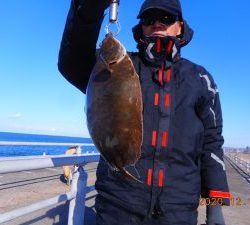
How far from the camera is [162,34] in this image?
2.65 metres

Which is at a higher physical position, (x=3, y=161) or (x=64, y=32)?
(x=64, y=32)

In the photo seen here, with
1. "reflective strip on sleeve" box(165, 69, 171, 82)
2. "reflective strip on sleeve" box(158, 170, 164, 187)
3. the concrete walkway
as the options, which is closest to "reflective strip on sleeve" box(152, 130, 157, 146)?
"reflective strip on sleeve" box(158, 170, 164, 187)

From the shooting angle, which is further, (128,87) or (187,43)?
(187,43)

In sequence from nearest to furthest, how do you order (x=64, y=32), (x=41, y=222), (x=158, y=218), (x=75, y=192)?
(x=64, y=32), (x=158, y=218), (x=75, y=192), (x=41, y=222)

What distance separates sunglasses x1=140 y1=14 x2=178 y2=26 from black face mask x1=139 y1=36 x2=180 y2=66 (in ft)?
0.40

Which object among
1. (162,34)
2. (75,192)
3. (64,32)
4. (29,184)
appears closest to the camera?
(64,32)

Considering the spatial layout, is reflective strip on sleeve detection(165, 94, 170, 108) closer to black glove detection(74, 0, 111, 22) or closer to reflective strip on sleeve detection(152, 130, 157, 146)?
reflective strip on sleeve detection(152, 130, 157, 146)

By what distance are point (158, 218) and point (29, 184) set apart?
6.78 m

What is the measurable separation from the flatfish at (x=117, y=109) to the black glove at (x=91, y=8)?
238mm

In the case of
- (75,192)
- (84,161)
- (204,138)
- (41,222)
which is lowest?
(41,222)

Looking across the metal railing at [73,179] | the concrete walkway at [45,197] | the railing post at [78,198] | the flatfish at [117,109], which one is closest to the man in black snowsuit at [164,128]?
the flatfish at [117,109]

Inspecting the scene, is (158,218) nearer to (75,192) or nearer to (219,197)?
(219,197)

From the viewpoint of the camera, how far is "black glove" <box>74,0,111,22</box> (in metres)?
2.13

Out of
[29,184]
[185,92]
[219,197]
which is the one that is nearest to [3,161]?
[185,92]
